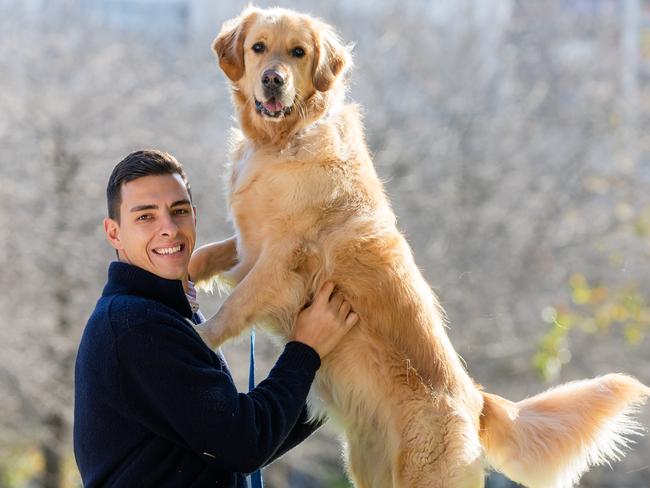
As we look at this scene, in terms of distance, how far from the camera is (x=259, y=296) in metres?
2.94

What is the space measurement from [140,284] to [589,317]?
46.4ft

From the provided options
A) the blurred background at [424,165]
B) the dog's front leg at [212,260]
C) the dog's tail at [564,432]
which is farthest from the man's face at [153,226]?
the blurred background at [424,165]

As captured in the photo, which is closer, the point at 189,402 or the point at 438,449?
the point at 189,402

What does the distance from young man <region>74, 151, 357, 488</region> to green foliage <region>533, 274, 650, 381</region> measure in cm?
966

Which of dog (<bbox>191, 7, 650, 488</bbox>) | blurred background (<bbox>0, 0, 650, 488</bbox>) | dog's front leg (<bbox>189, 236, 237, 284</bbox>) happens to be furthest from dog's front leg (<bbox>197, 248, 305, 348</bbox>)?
blurred background (<bbox>0, 0, 650, 488</bbox>)

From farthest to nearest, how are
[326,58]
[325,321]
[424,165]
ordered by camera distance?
[424,165] < [326,58] < [325,321]

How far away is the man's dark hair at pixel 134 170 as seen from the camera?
95.4 inches

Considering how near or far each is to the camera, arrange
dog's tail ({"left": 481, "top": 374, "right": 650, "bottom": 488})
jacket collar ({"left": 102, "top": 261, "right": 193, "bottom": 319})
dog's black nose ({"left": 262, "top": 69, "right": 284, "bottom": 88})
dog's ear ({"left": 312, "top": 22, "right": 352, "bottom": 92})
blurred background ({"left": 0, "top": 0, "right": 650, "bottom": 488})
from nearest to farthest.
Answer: jacket collar ({"left": 102, "top": 261, "right": 193, "bottom": 319}), dog's tail ({"left": 481, "top": 374, "right": 650, "bottom": 488}), dog's black nose ({"left": 262, "top": 69, "right": 284, "bottom": 88}), dog's ear ({"left": 312, "top": 22, "right": 352, "bottom": 92}), blurred background ({"left": 0, "top": 0, "right": 650, "bottom": 488})

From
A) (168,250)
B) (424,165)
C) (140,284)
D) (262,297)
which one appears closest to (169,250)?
(168,250)

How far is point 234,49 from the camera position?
10.9 feet

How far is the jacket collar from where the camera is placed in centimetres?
239

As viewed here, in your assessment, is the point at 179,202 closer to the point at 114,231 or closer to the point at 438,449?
the point at 114,231

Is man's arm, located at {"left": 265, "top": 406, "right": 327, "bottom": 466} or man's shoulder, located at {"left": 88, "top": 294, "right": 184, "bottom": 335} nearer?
man's shoulder, located at {"left": 88, "top": 294, "right": 184, "bottom": 335}

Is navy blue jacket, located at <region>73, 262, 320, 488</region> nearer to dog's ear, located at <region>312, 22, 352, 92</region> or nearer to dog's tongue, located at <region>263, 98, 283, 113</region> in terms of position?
dog's tongue, located at <region>263, 98, 283, 113</region>
